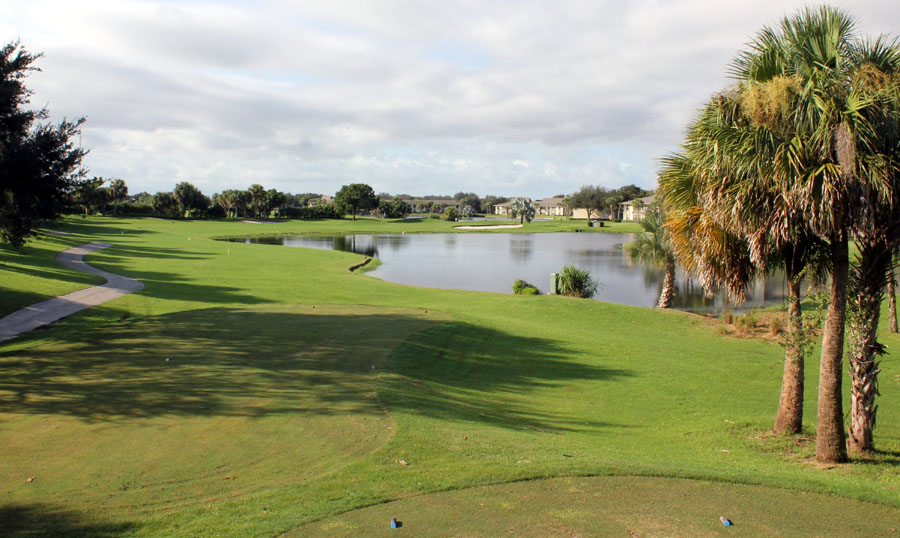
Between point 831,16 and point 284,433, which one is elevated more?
point 831,16

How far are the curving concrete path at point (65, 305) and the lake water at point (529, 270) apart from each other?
17849 mm

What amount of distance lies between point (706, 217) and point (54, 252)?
1924 inches

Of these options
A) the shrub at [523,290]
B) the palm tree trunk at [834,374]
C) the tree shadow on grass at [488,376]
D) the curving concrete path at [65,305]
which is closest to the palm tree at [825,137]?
the palm tree trunk at [834,374]

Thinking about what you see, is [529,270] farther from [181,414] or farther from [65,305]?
[181,414]

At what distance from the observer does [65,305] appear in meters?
22.6

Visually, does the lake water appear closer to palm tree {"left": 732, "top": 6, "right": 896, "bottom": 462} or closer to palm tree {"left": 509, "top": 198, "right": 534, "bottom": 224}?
palm tree {"left": 732, "top": 6, "right": 896, "bottom": 462}

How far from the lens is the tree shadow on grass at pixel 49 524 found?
19.4 feet

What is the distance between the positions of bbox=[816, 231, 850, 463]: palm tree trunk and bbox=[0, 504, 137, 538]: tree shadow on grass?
32.1 feet

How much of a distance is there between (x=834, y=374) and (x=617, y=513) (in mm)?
5547

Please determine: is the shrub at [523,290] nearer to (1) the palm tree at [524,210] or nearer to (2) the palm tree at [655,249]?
(2) the palm tree at [655,249]

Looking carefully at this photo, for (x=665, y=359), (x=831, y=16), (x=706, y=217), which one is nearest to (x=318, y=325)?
(x=665, y=359)

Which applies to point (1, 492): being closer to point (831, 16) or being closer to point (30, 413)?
point (30, 413)

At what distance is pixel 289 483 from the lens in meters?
A: 7.28

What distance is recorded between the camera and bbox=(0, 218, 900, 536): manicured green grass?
22.4 feet
